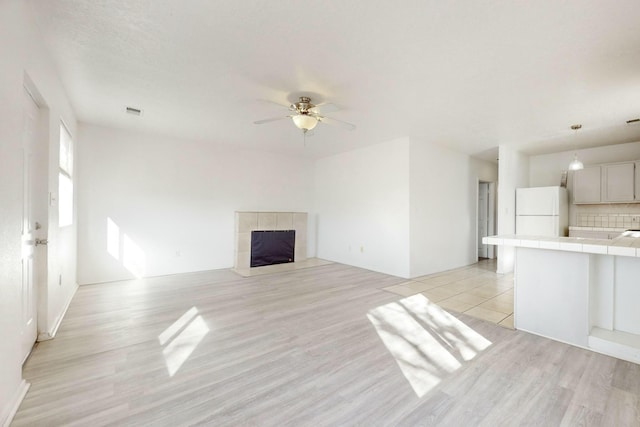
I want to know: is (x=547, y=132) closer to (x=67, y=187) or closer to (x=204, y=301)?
(x=204, y=301)

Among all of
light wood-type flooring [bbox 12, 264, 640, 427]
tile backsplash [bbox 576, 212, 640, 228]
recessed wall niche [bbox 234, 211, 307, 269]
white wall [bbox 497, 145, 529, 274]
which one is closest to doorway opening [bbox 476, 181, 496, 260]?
white wall [bbox 497, 145, 529, 274]

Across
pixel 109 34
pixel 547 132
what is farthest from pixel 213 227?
pixel 547 132

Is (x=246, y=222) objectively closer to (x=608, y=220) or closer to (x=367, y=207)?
(x=367, y=207)

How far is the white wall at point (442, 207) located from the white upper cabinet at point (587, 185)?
5.76 ft

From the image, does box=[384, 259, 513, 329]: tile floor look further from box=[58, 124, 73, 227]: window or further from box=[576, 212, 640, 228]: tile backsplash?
box=[58, 124, 73, 227]: window

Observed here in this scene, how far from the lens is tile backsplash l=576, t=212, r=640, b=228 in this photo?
5133 mm

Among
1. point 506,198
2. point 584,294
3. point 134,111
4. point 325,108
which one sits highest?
point 134,111

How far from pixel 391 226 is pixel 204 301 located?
351cm

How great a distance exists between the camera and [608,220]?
5.41m

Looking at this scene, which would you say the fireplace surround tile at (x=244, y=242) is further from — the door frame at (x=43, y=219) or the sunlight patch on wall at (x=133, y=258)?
the door frame at (x=43, y=219)

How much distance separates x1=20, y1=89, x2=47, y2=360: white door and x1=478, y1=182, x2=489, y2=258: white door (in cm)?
839

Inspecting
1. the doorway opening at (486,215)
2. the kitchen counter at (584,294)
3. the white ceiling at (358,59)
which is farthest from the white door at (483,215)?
the kitchen counter at (584,294)

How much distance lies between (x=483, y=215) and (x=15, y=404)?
8.51 m

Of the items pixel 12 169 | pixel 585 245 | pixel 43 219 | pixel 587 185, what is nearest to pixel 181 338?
pixel 43 219
